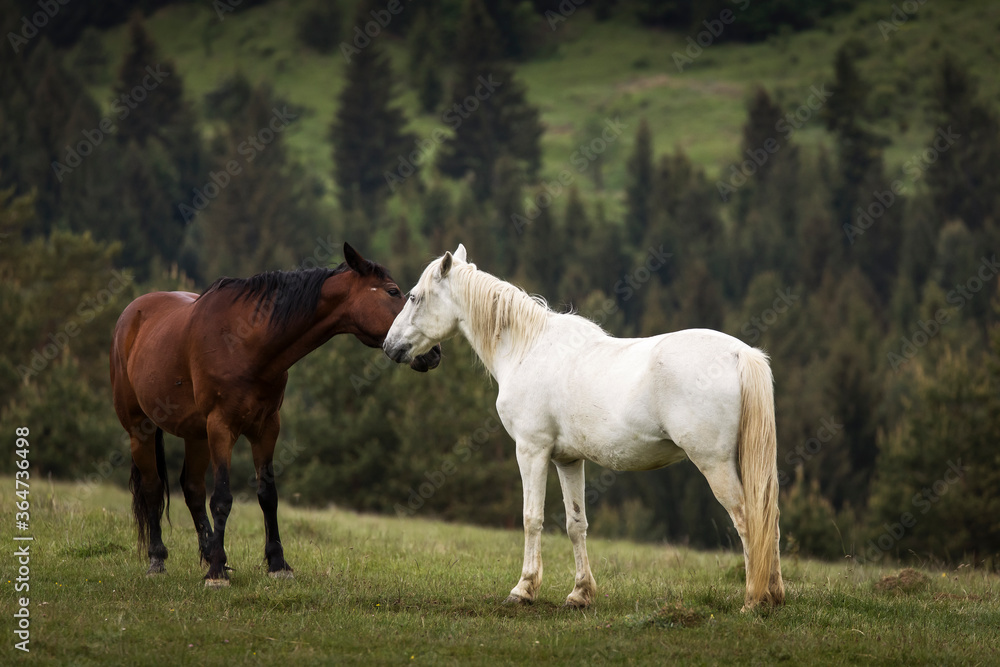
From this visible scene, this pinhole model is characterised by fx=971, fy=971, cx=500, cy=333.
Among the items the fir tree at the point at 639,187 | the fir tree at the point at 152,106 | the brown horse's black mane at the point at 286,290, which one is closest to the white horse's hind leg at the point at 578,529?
the brown horse's black mane at the point at 286,290

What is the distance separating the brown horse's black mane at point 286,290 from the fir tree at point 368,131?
96.9m

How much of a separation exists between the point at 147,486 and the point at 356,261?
9.72 ft

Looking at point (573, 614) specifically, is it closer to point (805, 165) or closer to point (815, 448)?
point (815, 448)

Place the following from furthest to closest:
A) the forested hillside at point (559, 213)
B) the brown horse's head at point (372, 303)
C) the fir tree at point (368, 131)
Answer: the fir tree at point (368, 131) < the forested hillside at point (559, 213) < the brown horse's head at point (372, 303)

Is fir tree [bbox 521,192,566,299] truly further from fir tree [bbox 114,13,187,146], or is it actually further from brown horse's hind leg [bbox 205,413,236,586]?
brown horse's hind leg [bbox 205,413,236,586]

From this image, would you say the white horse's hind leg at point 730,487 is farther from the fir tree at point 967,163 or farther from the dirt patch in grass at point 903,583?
the fir tree at point 967,163

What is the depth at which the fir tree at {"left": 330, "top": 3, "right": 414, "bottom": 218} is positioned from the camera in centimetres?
10712

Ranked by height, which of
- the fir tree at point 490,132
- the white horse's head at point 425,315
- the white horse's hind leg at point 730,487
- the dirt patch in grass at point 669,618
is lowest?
the dirt patch in grass at point 669,618

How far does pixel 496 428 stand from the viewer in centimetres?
3397

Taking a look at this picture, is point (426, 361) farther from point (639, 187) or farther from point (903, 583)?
point (639, 187)

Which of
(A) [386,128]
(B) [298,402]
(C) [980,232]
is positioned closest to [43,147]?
(A) [386,128]

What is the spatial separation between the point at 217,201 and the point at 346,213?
41.2 feet

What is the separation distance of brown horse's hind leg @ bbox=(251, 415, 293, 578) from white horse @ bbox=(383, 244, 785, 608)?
1363mm

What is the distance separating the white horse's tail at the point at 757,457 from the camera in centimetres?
652
